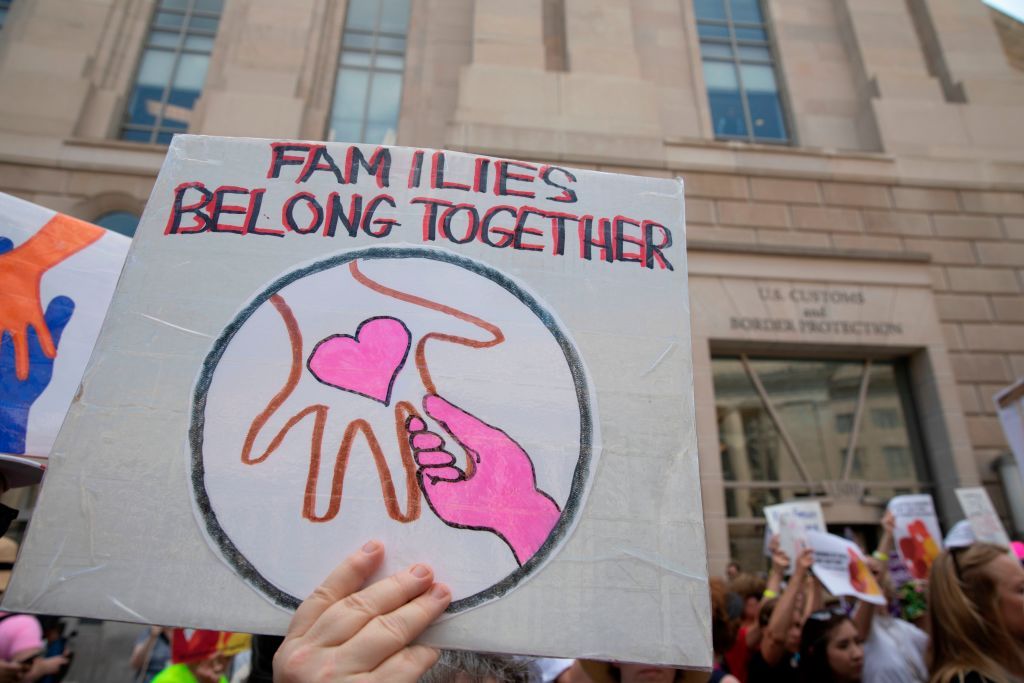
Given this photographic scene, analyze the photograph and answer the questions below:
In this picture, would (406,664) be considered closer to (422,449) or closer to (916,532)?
(422,449)

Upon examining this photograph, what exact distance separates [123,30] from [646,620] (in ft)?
40.3

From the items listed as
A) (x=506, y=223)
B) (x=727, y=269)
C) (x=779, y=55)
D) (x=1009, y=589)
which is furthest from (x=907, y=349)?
(x=506, y=223)

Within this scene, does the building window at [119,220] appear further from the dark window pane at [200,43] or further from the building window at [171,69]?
the dark window pane at [200,43]

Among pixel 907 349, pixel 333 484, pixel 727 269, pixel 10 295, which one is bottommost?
pixel 333 484

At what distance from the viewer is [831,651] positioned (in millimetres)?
3395

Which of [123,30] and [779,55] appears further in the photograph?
[779,55]

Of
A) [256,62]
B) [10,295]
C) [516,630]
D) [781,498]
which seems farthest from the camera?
[256,62]

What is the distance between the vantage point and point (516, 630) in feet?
4.32

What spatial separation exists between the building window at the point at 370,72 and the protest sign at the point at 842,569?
8.30 meters

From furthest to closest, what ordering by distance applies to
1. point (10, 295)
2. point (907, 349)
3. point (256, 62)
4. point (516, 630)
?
point (256, 62) → point (907, 349) → point (10, 295) → point (516, 630)

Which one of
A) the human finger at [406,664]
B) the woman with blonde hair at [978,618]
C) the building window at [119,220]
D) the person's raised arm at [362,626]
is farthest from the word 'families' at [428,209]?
the building window at [119,220]

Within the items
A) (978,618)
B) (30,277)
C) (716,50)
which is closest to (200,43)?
(716,50)

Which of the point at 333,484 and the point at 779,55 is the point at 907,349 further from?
the point at 333,484

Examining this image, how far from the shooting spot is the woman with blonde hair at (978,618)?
7.28ft
